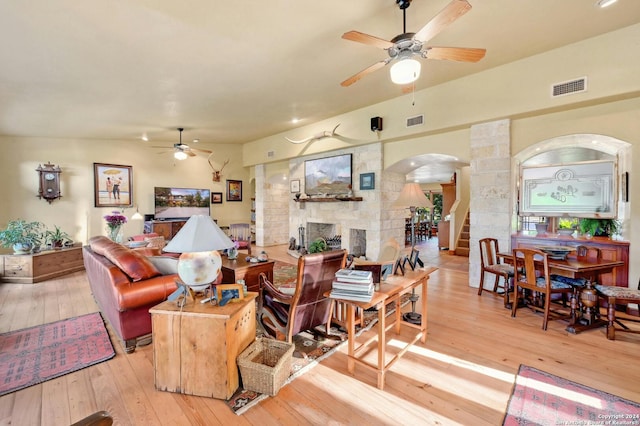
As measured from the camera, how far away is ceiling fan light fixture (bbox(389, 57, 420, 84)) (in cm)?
239

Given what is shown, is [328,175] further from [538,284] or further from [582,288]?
[582,288]

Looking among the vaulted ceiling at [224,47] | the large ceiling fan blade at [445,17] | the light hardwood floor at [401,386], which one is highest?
the vaulted ceiling at [224,47]

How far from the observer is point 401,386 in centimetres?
212

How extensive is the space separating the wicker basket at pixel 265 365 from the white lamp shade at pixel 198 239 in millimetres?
836

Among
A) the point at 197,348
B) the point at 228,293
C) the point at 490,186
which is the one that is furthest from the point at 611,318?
the point at 197,348

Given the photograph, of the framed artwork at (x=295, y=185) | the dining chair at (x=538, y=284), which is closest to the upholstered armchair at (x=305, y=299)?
the dining chair at (x=538, y=284)

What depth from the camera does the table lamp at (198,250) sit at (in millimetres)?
2039

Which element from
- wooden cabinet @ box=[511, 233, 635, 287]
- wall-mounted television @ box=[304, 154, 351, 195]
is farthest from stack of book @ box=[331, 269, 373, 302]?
wall-mounted television @ box=[304, 154, 351, 195]

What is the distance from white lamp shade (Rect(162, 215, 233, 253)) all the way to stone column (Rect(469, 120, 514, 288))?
388 centimetres

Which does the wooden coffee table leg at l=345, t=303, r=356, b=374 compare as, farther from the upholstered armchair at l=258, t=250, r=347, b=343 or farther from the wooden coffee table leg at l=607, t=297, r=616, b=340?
the wooden coffee table leg at l=607, t=297, r=616, b=340

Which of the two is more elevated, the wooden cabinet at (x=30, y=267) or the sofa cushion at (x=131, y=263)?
the sofa cushion at (x=131, y=263)

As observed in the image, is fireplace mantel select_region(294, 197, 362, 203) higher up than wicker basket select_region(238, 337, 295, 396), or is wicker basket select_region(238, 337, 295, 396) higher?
fireplace mantel select_region(294, 197, 362, 203)

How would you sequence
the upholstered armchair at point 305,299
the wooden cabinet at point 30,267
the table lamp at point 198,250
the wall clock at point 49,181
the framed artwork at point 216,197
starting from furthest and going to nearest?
1. the framed artwork at point 216,197
2. the wall clock at point 49,181
3. the wooden cabinet at point 30,267
4. the upholstered armchair at point 305,299
5. the table lamp at point 198,250

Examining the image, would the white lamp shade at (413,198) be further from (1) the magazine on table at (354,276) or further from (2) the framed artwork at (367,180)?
(2) the framed artwork at (367,180)
